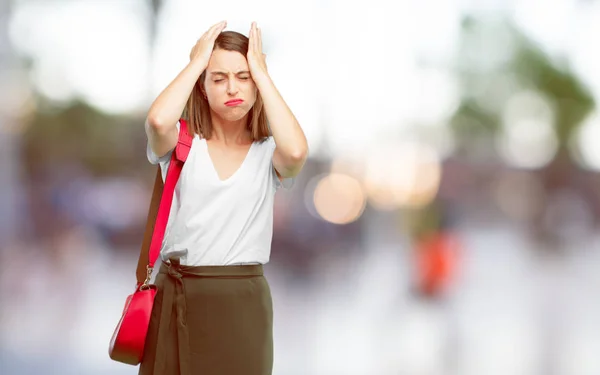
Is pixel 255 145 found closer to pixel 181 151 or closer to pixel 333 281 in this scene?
pixel 181 151

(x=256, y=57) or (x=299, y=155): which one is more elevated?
(x=256, y=57)

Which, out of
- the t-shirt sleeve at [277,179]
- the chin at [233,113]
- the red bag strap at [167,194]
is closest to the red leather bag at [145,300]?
the red bag strap at [167,194]

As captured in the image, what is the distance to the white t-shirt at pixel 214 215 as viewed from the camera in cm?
214

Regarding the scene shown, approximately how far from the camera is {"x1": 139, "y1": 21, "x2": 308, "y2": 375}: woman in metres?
2.14

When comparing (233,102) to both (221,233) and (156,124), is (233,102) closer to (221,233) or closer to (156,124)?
(156,124)

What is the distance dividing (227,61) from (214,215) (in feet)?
1.24

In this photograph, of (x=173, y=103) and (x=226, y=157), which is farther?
(x=226, y=157)

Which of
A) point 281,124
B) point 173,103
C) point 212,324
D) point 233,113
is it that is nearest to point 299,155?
point 281,124

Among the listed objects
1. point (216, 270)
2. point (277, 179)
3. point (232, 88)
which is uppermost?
point (232, 88)

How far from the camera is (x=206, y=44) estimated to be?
2.17 m

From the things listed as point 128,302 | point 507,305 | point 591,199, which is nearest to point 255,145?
point 128,302

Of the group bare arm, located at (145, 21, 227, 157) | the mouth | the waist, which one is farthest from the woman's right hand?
the waist

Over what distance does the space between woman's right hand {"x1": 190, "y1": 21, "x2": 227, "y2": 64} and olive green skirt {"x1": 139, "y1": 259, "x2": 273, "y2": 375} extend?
0.51 m

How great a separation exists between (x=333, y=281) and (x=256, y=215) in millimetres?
8304
